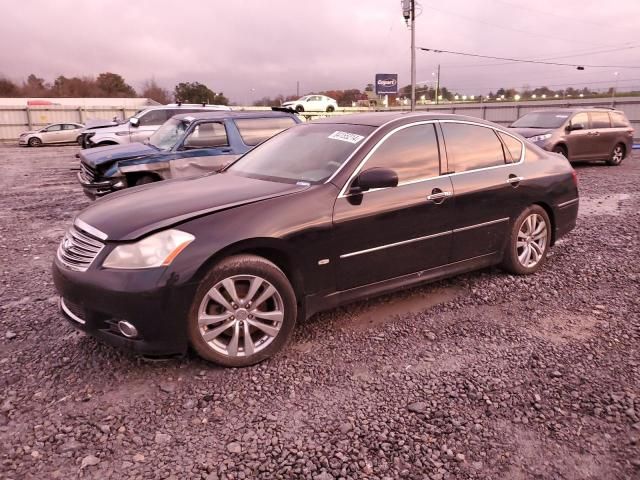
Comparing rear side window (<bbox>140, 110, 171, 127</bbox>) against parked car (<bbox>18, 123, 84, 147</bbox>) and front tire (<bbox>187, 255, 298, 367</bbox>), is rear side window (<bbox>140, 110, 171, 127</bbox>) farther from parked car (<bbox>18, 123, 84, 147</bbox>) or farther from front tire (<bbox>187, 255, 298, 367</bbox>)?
parked car (<bbox>18, 123, 84, 147</bbox>)

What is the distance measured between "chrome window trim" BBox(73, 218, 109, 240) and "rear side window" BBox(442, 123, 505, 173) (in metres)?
2.80

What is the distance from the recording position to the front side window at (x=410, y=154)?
3921 mm

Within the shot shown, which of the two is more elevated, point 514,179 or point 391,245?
point 514,179

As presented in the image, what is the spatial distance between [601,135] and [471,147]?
11.2 m

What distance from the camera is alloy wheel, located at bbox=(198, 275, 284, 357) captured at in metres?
3.15

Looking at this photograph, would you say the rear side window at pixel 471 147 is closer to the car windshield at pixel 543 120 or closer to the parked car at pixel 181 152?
the parked car at pixel 181 152

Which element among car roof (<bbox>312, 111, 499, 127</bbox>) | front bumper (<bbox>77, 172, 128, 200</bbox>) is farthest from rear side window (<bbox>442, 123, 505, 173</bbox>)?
front bumper (<bbox>77, 172, 128, 200</bbox>)

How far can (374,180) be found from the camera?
3.59 metres

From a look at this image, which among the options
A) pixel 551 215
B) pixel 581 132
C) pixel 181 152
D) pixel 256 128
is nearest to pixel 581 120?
pixel 581 132

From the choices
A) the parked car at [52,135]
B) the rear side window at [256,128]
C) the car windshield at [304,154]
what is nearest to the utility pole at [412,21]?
the rear side window at [256,128]

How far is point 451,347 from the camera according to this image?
3586mm

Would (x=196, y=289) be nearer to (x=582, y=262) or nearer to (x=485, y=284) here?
(x=485, y=284)

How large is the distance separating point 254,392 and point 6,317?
96.9 inches

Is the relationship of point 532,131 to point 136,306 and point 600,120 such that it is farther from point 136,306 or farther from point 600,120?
point 136,306
